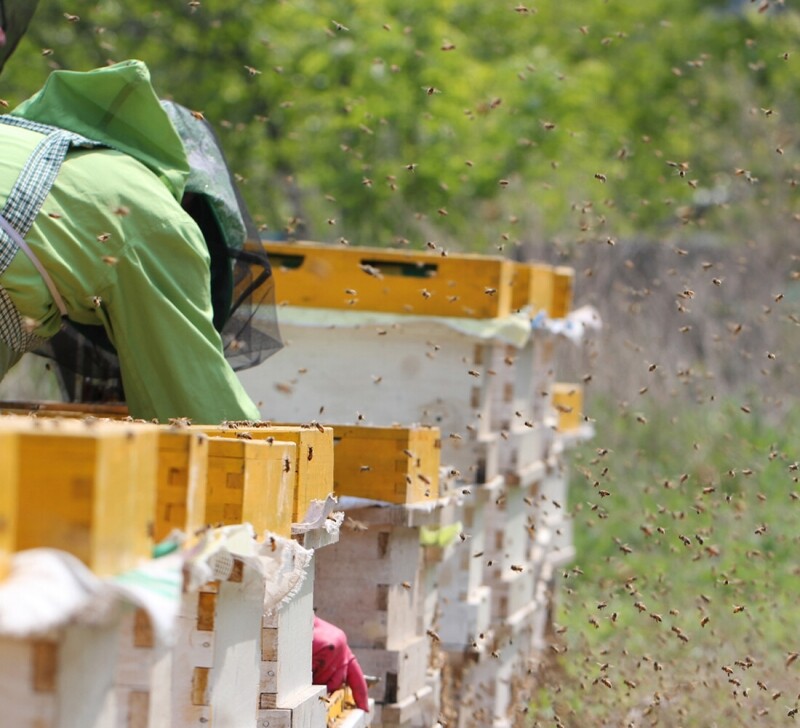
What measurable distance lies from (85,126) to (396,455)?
3.67 ft

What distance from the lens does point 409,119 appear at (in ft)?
43.8

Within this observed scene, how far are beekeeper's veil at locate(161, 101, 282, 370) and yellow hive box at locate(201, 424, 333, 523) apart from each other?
29.7 inches

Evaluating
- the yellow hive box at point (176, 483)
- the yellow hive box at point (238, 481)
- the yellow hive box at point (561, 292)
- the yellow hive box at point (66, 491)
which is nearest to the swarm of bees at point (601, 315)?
the yellow hive box at point (561, 292)

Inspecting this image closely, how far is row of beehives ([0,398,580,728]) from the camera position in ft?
5.97

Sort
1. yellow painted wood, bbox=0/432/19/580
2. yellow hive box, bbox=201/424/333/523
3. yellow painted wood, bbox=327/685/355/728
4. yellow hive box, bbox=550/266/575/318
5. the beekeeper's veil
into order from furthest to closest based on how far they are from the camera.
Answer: yellow hive box, bbox=550/266/575/318, the beekeeper's veil, yellow painted wood, bbox=327/685/355/728, yellow hive box, bbox=201/424/333/523, yellow painted wood, bbox=0/432/19/580

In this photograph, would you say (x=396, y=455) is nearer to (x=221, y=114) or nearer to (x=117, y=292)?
(x=117, y=292)

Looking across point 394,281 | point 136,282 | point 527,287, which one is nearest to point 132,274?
point 136,282

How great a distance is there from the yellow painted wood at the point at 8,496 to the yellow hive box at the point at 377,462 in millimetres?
2023

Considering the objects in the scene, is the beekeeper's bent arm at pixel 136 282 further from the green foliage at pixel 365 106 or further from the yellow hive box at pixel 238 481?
the green foliage at pixel 365 106

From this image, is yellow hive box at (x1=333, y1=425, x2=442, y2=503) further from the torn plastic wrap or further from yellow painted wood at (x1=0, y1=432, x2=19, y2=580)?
yellow painted wood at (x1=0, y1=432, x2=19, y2=580)

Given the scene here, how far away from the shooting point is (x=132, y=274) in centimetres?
321

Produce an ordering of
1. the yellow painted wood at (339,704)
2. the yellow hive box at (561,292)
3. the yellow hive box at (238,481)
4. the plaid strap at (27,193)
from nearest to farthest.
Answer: the yellow hive box at (238,481)
the plaid strap at (27,193)
the yellow painted wood at (339,704)
the yellow hive box at (561,292)

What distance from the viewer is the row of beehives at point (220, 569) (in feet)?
5.97

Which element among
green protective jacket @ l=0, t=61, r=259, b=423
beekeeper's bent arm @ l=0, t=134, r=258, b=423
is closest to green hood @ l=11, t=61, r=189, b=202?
green protective jacket @ l=0, t=61, r=259, b=423
